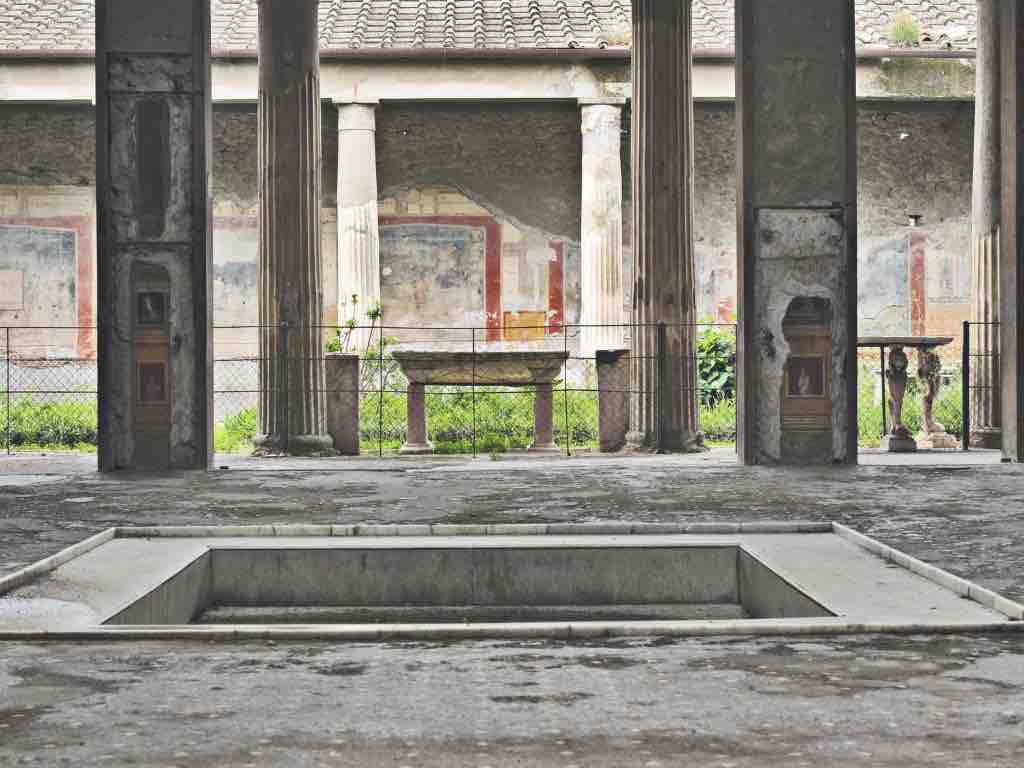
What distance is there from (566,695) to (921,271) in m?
20.0

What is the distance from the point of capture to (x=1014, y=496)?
747cm

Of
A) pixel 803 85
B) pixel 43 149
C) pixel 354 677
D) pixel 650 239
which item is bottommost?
pixel 354 677

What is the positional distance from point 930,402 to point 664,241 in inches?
129

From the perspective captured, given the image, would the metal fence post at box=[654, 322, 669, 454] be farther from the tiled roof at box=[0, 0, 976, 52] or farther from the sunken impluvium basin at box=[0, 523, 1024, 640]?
the tiled roof at box=[0, 0, 976, 52]

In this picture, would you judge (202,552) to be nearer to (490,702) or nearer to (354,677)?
(354,677)

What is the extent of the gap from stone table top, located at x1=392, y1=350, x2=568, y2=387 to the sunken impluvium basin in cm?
726

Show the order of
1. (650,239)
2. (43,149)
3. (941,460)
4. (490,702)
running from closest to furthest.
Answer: (490,702) < (941,460) < (650,239) < (43,149)

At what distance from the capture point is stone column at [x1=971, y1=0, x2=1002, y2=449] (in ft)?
42.1

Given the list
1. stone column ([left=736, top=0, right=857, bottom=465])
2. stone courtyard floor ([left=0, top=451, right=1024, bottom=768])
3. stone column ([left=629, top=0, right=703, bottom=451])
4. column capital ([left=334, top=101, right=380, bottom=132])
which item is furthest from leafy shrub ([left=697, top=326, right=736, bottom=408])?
stone courtyard floor ([left=0, top=451, right=1024, bottom=768])

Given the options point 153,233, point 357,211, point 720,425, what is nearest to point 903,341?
point 720,425

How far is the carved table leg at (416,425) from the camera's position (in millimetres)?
13312

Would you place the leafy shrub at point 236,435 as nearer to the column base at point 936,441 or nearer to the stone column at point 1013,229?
the column base at point 936,441

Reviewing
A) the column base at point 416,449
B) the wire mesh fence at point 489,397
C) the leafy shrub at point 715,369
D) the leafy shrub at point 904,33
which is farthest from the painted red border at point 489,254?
the column base at point 416,449

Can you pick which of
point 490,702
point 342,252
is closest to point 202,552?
point 490,702
